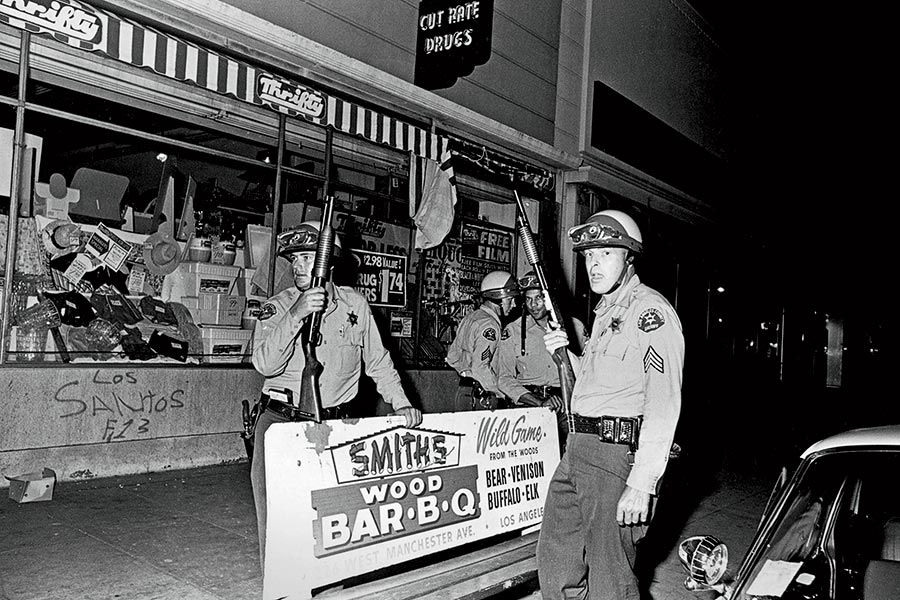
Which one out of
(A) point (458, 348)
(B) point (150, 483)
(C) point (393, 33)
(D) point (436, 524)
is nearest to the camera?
(D) point (436, 524)

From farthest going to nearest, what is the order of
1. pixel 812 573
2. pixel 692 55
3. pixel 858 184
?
1. pixel 858 184
2. pixel 692 55
3. pixel 812 573

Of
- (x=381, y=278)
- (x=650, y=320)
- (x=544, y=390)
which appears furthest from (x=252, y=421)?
(x=381, y=278)

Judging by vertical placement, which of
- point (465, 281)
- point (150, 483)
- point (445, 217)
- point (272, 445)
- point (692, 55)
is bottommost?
point (150, 483)

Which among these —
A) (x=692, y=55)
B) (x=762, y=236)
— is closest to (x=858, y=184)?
(x=762, y=236)

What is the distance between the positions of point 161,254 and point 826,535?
7217 mm

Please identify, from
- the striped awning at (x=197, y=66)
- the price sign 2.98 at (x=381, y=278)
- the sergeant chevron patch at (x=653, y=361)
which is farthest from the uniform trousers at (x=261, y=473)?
the price sign 2.98 at (x=381, y=278)

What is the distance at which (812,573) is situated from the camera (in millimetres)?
2963

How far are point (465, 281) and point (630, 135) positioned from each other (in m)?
5.18

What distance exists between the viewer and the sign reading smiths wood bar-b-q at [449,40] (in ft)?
28.4

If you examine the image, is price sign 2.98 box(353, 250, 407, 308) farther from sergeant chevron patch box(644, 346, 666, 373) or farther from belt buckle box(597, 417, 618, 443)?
sergeant chevron patch box(644, 346, 666, 373)

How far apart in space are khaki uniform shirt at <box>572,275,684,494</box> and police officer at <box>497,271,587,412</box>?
3.19m

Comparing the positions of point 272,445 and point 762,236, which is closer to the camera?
point 272,445

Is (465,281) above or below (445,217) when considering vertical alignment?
below

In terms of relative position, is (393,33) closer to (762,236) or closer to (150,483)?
(150,483)
